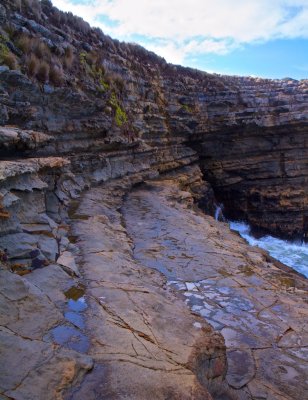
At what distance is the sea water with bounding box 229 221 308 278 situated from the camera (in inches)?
601

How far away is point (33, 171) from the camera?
5.81 meters

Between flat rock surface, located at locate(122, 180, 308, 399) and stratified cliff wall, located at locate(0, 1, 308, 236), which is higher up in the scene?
stratified cliff wall, located at locate(0, 1, 308, 236)

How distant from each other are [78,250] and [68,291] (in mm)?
1699

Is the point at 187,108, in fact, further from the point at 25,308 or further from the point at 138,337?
the point at 25,308

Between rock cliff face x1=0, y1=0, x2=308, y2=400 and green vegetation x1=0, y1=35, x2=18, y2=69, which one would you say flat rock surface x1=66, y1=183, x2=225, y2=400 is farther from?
green vegetation x1=0, y1=35, x2=18, y2=69

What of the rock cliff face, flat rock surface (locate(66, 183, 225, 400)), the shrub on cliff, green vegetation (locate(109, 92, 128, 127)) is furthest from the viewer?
green vegetation (locate(109, 92, 128, 127))

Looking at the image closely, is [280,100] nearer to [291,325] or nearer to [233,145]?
[233,145]

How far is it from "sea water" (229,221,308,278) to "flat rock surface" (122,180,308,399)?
6.36m

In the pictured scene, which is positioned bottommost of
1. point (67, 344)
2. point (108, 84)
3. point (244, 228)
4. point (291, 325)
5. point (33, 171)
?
point (244, 228)

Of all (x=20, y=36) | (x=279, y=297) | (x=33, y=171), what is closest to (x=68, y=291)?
(x=33, y=171)

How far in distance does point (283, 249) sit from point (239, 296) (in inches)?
498

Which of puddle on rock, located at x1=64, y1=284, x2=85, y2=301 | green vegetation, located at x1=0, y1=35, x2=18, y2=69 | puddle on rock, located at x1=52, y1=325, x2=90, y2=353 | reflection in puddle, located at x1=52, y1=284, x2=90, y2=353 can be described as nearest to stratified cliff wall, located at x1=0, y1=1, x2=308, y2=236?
green vegetation, located at x1=0, y1=35, x2=18, y2=69

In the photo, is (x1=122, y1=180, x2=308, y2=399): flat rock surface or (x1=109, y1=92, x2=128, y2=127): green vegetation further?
(x1=109, y1=92, x2=128, y2=127): green vegetation

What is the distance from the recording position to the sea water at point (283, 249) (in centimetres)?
1526
